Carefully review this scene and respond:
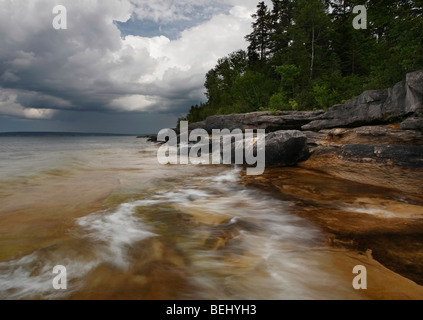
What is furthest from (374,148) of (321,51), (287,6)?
(287,6)

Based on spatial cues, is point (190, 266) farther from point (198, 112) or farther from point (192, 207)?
point (198, 112)

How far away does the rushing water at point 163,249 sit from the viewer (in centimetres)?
227

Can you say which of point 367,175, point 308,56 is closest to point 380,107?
point 367,175

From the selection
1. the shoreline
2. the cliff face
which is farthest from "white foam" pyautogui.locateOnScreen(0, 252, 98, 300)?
the cliff face

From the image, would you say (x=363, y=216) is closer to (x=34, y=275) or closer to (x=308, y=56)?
(x=34, y=275)

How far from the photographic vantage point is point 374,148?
680cm

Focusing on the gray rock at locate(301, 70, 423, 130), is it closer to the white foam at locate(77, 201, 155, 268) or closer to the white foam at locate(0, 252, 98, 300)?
the white foam at locate(77, 201, 155, 268)

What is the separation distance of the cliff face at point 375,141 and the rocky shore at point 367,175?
0.02 meters

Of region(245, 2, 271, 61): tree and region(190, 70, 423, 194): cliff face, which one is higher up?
region(245, 2, 271, 61): tree

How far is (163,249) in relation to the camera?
306 cm

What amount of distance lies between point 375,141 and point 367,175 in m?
1.68

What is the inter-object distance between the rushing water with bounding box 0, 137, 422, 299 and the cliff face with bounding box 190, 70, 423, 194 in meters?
3.44

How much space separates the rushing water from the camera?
2.27m

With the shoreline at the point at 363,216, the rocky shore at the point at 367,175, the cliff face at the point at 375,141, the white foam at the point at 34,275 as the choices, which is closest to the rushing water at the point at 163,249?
the white foam at the point at 34,275
